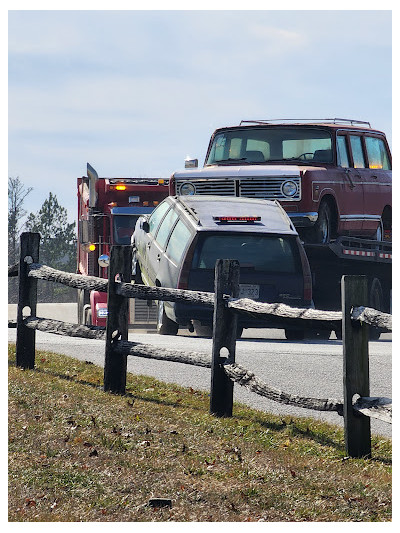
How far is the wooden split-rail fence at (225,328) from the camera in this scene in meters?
7.61

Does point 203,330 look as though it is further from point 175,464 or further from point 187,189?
point 175,464

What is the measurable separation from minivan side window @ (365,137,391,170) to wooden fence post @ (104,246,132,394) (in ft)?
37.3

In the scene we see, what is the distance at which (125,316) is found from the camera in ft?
34.2

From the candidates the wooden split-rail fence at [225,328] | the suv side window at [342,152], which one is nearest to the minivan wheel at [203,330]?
the suv side window at [342,152]

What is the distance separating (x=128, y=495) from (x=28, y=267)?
215 inches

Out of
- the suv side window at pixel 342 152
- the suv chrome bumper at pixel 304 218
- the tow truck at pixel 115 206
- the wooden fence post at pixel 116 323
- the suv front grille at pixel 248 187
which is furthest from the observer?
the tow truck at pixel 115 206

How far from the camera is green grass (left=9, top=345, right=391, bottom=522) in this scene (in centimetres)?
643

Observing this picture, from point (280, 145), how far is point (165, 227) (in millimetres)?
3533

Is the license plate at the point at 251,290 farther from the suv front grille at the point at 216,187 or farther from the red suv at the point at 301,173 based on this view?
the suv front grille at the point at 216,187

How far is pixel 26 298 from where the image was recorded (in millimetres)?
11672

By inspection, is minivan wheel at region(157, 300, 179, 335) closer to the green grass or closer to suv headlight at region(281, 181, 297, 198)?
suv headlight at region(281, 181, 297, 198)

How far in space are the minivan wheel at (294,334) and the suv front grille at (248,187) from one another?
2.68 m
